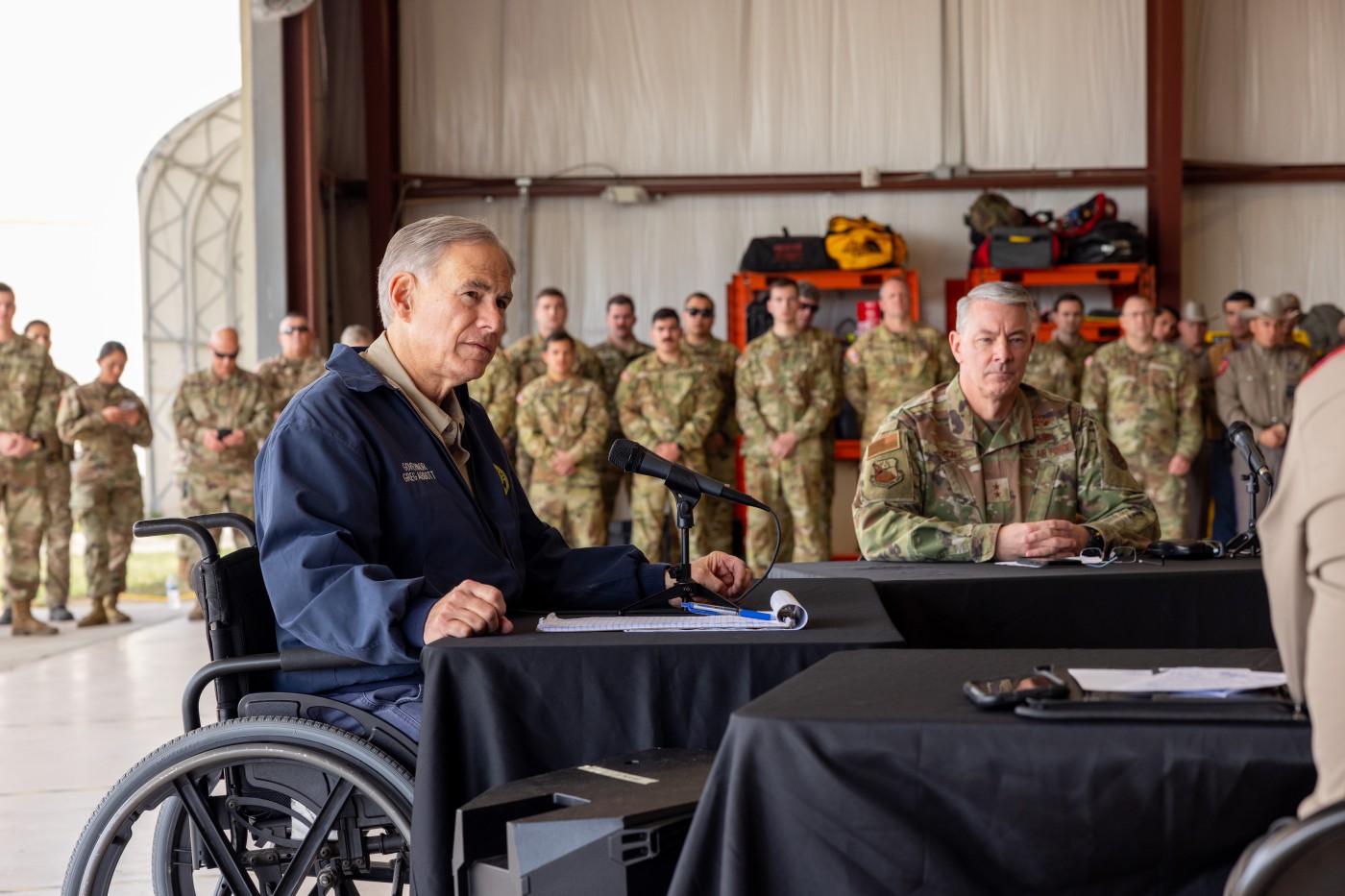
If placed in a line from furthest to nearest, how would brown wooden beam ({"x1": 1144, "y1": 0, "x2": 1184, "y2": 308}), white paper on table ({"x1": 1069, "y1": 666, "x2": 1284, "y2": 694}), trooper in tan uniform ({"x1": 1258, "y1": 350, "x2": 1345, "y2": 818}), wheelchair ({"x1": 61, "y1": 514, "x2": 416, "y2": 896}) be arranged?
brown wooden beam ({"x1": 1144, "y1": 0, "x2": 1184, "y2": 308}) < wheelchair ({"x1": 61, "y1": 514, "x2": 416, "y2": 896}) < white paper on table ({"x1": 1069, "y1": 666, "x2": 1284, "y2": 694}) < trooper in tan uniform ({"x1": 1258, "y1": 350, "x2": 1345, "y2": 818})

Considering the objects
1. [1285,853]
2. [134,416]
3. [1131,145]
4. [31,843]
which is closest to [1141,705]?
[1285,853]

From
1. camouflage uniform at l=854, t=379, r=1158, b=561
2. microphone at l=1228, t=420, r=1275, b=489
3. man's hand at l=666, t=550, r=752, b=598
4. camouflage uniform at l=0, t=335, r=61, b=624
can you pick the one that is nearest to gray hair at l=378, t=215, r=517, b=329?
man's hand at l=666, t=550, r=752, b=598

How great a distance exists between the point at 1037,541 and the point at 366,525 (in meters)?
1.53

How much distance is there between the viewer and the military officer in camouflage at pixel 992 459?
3.14 m

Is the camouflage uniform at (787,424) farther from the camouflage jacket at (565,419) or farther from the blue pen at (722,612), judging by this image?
the blue pen at (722,612)

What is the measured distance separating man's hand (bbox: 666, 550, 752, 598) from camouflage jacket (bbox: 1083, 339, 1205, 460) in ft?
20.5

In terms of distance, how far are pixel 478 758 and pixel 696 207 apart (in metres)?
8.71

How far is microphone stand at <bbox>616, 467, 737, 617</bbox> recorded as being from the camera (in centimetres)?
219

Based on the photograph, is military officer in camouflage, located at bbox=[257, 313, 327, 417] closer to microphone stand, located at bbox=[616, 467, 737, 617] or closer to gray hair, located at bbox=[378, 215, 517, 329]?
gray hair, located at bbox=[378, 215, 517, 329]

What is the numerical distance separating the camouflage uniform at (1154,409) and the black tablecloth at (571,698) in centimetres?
681

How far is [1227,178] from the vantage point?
10109mm

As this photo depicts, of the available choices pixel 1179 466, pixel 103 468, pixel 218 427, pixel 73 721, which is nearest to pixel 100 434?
pixel 103 468

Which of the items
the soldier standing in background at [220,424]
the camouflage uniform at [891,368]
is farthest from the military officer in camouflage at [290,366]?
the camouflage uniform at [891,368]

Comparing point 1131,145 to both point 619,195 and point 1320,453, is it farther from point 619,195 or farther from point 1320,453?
point 1320,453
